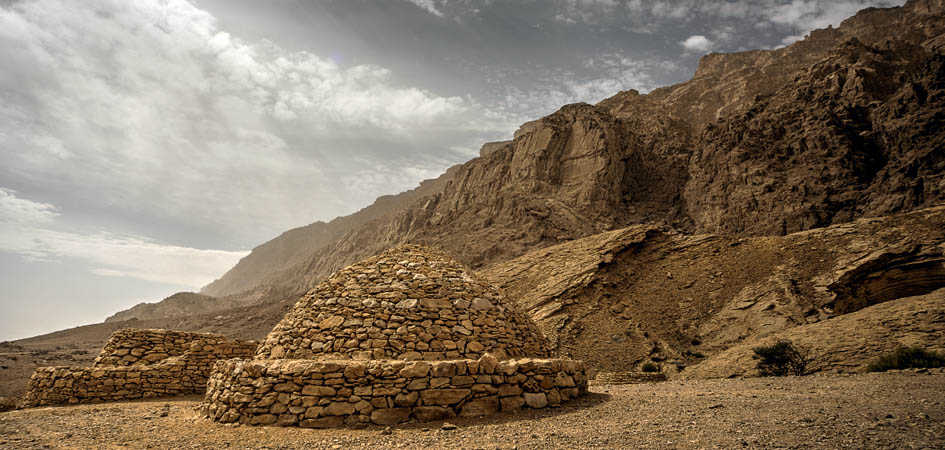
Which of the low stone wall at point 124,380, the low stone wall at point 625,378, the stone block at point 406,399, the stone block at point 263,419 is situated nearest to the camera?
the stone block at point 406,399

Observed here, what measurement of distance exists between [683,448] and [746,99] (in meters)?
90.4

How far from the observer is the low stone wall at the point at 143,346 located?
489 inches

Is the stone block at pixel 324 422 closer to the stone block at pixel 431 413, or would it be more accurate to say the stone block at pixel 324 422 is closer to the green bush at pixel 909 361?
the stone block at pixel 431 413

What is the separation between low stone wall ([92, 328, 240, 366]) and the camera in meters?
12.4

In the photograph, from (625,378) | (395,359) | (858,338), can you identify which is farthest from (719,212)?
(395,359)


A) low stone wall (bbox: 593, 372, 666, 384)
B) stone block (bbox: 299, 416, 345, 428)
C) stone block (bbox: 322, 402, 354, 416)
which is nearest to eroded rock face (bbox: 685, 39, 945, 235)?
low stone wall (bbox: 593, 372, 666, 384)

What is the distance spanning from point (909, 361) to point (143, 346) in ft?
67.5

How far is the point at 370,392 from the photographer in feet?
20.1

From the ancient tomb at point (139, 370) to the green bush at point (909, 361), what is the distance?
17296 mm

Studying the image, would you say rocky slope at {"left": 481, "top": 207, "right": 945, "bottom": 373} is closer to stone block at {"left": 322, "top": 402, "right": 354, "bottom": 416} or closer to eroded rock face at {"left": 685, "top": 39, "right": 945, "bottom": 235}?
stone block at {"left": 322, "top": 402, "right": 354, "bottom": 416}

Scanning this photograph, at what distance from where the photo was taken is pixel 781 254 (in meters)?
23.3

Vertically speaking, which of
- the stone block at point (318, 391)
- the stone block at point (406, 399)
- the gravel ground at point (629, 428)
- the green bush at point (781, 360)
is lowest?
the green bush at point (781, 360)

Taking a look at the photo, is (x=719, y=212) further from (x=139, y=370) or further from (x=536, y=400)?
(x=139, y=370)

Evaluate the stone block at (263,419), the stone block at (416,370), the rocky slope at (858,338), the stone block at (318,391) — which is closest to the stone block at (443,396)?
the stone block at (416,370)
